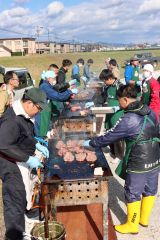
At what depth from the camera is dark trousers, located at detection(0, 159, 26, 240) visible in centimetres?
398

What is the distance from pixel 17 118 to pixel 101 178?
125 centimetres

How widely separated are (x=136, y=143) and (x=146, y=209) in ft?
3.84

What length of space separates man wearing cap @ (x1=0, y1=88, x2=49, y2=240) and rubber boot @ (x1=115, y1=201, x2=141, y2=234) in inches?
58.9

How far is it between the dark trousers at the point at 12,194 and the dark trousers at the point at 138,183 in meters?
1.47

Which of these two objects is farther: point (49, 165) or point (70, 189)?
point (49, 165)

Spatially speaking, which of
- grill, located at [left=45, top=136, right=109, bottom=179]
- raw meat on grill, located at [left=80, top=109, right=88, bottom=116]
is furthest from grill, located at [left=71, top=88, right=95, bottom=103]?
grill, located at [left=45, top=136, right=109, bottom=179]

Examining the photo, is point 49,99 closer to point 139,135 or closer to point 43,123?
point 43,123

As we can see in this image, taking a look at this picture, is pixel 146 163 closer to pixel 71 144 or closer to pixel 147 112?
pixel 147 112

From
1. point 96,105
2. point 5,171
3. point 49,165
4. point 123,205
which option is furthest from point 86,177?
point 96,105

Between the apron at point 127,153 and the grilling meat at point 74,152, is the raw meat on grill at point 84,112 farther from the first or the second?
the apron at point 127,153

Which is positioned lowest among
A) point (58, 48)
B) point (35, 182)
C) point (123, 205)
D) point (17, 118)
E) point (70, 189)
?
point (123, 205)

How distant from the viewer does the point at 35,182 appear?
510 centimetres

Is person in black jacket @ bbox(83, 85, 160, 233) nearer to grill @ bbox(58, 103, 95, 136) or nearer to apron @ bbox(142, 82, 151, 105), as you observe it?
grill @ bbox(58, 103, 95, 136)

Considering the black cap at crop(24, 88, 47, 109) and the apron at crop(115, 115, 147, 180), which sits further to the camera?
the apron at crop(115, 115, 147, 180)
